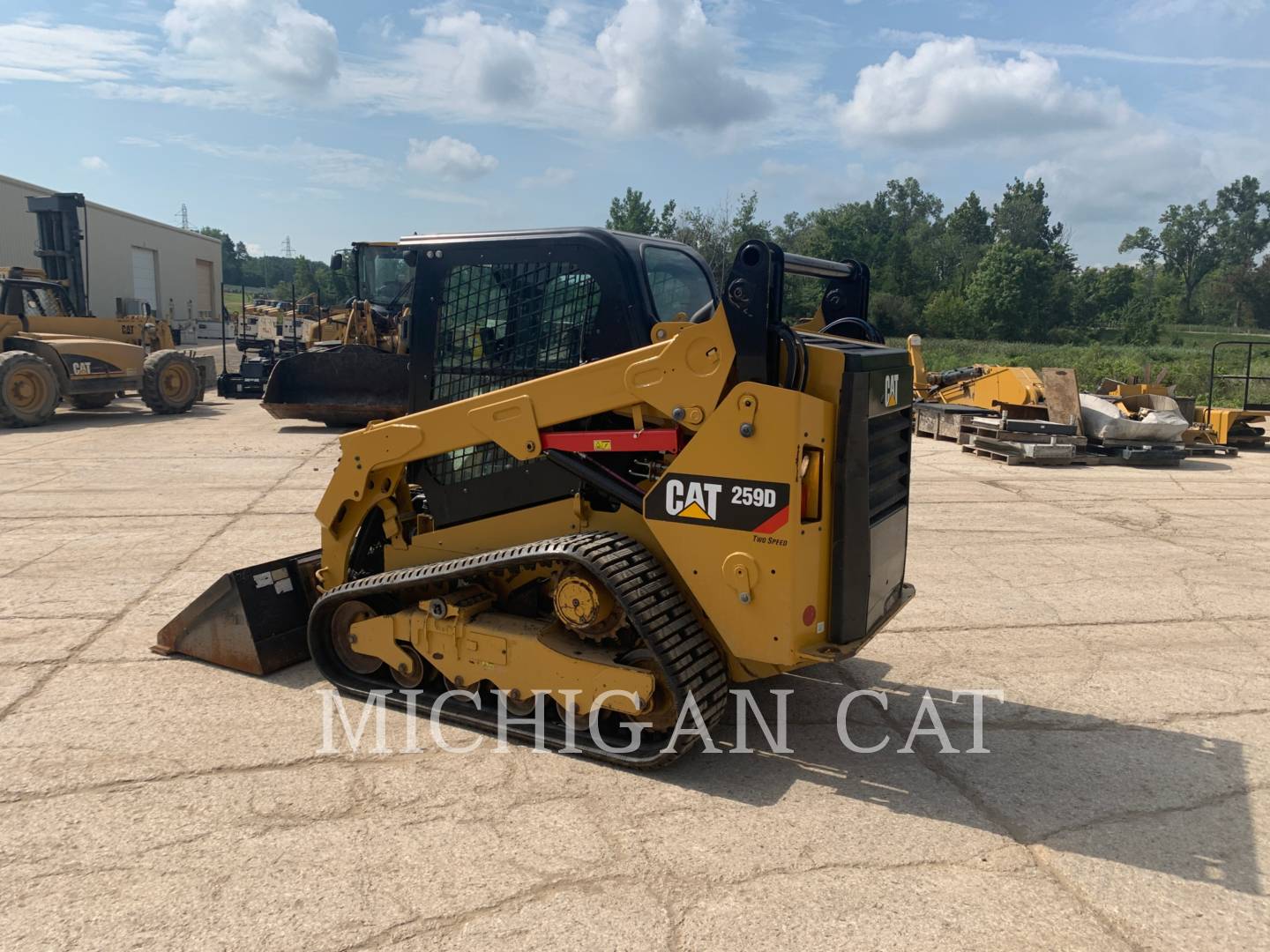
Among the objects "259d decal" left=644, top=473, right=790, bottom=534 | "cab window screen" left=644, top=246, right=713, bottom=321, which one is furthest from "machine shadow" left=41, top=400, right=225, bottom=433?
"259d decal" left=644, top=473, right=790, bottom=534

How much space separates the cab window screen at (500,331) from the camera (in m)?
4.18

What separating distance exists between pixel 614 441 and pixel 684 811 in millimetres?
1471

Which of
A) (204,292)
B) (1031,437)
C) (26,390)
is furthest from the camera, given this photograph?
(204,292)

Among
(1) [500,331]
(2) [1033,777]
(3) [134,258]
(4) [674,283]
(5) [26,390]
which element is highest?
(3) [134,258]

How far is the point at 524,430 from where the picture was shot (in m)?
3.99

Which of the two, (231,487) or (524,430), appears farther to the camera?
(231,487)

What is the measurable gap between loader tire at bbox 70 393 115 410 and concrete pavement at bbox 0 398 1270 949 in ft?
38.4

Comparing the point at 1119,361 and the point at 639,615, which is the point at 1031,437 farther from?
the point at 1119,361

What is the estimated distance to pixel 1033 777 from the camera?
382cm

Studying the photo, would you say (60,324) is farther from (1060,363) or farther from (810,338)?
(1060,363)

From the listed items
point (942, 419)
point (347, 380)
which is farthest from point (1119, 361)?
point (347, 380)

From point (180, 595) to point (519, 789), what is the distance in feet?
11.9

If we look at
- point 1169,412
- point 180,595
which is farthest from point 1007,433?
point 180,595

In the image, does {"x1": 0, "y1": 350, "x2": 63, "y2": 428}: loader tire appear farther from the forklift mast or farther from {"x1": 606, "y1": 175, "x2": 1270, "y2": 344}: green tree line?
{"x1": 606, "y1": 175, "x2": 1270, "y2": 344}: green tree line
